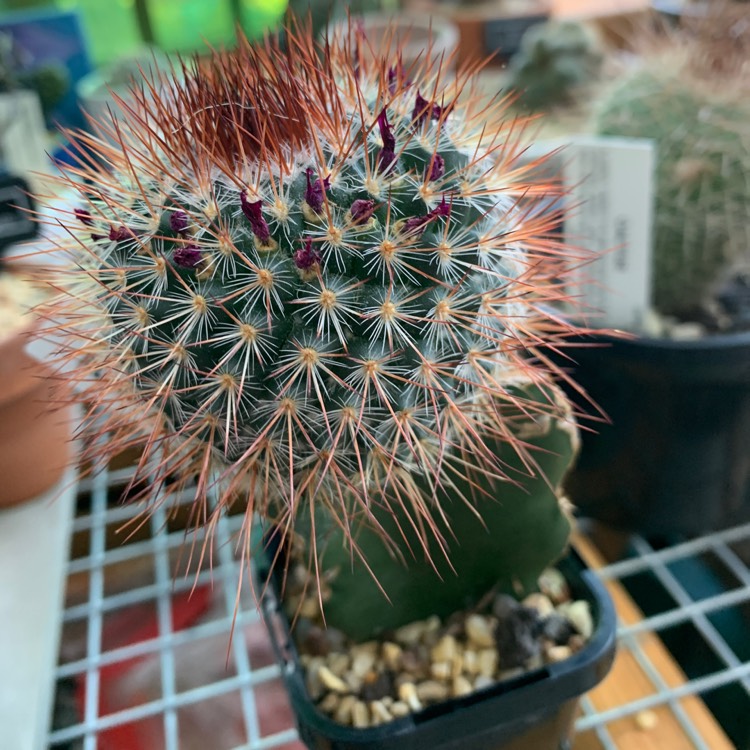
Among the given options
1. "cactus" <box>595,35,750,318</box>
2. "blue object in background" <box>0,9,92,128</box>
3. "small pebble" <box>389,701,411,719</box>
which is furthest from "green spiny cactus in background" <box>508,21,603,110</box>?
"small pebble" <box>389,701,411,719</box>

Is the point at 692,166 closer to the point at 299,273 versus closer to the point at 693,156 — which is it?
the point at 693,156

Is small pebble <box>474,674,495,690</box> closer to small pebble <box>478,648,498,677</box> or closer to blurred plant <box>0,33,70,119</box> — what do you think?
small pebble <box>478,648,498,677</box>

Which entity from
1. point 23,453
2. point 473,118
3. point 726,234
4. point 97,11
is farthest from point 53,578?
point 97,11

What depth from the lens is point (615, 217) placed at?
1.99 feet

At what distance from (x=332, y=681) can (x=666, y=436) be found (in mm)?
336

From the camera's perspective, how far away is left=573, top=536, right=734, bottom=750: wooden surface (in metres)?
0.49

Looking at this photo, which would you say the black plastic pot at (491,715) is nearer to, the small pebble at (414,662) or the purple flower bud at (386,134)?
the small pebble at (414,662)

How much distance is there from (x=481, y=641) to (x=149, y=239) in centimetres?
32

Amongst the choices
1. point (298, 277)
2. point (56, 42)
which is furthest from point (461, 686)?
point (56, 42)

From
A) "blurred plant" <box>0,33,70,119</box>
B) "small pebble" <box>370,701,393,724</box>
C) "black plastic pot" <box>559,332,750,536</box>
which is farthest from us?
"blurred plant" <box>0,33,70,119</box>

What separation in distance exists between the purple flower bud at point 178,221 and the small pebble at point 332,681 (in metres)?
0.28

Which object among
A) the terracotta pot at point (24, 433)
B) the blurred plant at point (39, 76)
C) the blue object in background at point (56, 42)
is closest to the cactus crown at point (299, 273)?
the terracotta pot at point (24, 433)

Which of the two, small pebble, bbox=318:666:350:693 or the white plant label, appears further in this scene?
the white plant label

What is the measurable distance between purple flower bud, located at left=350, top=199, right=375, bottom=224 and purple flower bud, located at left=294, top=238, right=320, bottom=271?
0.02m
